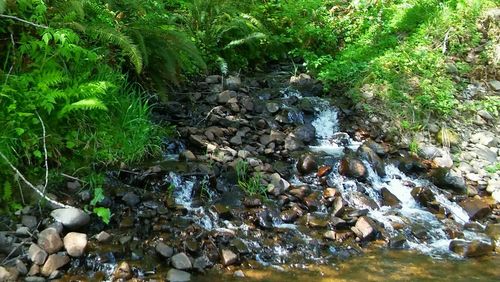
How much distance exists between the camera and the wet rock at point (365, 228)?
530 centimetres

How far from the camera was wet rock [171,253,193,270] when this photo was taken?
14.4ft

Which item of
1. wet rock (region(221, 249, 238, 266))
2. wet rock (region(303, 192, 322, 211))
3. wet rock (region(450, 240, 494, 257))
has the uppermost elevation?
wet rock (region(450, 240, 494, 257))

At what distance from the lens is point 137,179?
544cm

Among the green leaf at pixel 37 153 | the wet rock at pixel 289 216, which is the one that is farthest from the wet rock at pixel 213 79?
the green leaf at pixel 37 153

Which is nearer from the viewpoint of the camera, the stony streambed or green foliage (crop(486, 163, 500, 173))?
the stony streambed

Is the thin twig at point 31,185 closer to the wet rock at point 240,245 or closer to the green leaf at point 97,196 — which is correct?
the green leaf at point 97,196

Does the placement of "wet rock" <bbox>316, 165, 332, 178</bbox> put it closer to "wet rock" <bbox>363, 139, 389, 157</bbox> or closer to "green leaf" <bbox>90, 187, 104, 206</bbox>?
"wet rock" <bbox>363, 139, 389, 157</bbox>

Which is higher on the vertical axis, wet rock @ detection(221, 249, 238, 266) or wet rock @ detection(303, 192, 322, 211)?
wet rock @ detection(303, 192, 322, 211)

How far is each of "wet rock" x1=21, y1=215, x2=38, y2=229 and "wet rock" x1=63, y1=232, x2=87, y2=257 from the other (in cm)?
35

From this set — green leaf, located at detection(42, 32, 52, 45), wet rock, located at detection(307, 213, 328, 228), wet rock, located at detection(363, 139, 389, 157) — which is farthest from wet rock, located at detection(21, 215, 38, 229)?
wet rock, located at detection(363, 139, 389, 157)

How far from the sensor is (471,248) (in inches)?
205

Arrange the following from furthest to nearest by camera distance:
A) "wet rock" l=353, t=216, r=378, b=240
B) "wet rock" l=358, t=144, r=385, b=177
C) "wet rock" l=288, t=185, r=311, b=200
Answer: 1. "wet rock" l=358, t=144, r=385, b=177
2. "wet rock" l=288, t=185, r=311, b=200
3. "wet rock" l=353, t=216, r=378, b=240

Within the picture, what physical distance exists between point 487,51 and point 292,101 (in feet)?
12.8

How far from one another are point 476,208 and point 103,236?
4561 millimetres
